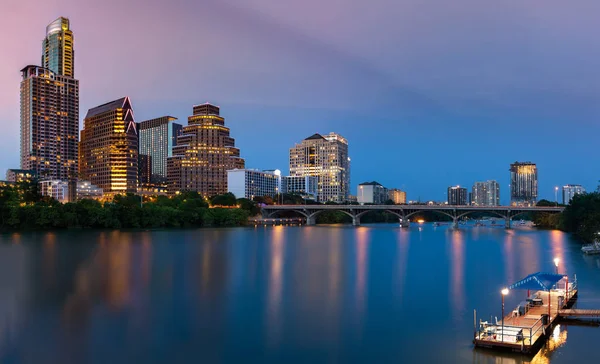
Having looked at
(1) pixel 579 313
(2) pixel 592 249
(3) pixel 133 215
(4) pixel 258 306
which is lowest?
(4) pixel 258 306

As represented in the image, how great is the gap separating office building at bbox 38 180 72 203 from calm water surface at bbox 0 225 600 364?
142 m

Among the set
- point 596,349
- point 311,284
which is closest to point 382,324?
point 596,349

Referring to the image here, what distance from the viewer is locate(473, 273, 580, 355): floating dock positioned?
67.8ft

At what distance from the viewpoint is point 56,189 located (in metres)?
190

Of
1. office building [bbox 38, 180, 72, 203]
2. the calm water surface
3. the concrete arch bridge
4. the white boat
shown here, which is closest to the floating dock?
the calm water surface

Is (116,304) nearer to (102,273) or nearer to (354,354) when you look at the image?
(102,273)

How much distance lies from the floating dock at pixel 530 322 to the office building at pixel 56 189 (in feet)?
629

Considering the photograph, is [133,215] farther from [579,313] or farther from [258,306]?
[579,313]

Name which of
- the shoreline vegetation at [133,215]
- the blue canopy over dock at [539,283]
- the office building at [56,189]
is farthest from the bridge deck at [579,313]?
the office building at [56,189]

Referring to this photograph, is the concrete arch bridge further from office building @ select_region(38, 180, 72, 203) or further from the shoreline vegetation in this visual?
office building @ select_region(38, 180, 72, 203)

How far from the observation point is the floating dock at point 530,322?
814 inches

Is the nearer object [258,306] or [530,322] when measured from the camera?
[530,322]

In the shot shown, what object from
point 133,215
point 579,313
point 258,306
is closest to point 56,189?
point 133,215

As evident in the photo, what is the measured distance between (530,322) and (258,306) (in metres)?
16.0
